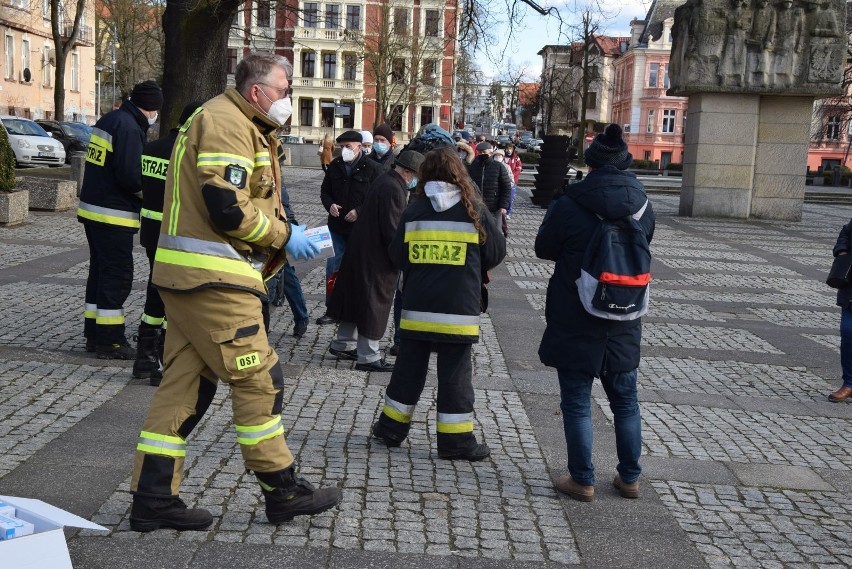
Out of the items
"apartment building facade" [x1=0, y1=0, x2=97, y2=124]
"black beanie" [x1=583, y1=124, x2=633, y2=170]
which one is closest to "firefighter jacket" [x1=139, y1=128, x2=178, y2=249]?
"black beanie" [x1=583, y1=124, x2=633, y2=170]

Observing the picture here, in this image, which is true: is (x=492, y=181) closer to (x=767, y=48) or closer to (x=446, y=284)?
(x=446, y=284)

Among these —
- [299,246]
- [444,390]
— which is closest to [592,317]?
[444,390]

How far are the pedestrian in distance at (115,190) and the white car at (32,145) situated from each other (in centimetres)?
2421

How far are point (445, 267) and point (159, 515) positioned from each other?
83.1 inches

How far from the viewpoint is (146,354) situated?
24.0 feet

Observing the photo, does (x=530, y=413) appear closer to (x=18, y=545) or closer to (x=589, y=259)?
(x=589, y=259)

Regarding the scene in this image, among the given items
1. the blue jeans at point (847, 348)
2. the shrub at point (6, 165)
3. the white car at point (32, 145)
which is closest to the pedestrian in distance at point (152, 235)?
the blue jeans at point (847, 348)

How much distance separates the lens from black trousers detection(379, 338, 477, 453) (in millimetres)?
5824

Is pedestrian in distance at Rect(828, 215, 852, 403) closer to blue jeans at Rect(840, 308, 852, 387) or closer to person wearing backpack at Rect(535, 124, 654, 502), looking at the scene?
blue jeans at Rect(840, 308, 852, 387)

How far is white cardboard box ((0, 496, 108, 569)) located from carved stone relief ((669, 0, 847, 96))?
2226 cm

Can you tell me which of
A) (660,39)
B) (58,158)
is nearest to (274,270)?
(58,158)

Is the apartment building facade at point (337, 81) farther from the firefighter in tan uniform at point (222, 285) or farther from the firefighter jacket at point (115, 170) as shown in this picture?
the firefighter in tan uniform at point (222, 285)

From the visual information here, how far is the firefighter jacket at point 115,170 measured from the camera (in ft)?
24.7

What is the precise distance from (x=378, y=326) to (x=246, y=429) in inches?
140
